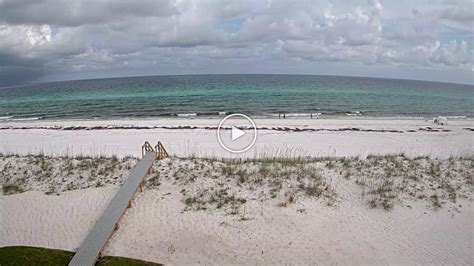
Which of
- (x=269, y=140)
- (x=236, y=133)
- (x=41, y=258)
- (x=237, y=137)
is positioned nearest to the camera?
(x=41, y=258)

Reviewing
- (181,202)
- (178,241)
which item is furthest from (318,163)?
(178,241)

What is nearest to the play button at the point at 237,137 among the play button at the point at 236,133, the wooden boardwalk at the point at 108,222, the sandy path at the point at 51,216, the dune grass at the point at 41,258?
the play button at the point at 236,133

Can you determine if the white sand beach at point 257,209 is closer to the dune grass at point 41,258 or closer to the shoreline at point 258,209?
the shoreline at point 258,209

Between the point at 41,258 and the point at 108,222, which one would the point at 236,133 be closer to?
the point at 108,222

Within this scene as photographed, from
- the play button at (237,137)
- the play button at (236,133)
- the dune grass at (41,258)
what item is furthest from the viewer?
the play button at (236,133)

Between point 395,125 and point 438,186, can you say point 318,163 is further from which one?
point 395,125

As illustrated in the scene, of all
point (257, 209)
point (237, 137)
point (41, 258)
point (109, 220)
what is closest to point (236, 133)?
point (237, 137)
